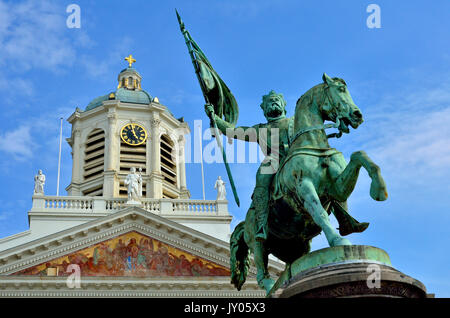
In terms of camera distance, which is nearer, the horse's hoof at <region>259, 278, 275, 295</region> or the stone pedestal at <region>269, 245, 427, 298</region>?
the stone pedestal at <region>269, 245, 427, 298</region>

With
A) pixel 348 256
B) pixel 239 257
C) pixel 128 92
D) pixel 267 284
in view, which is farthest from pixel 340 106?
pixel 128 92

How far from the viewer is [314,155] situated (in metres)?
6.61

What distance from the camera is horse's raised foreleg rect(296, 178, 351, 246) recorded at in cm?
596

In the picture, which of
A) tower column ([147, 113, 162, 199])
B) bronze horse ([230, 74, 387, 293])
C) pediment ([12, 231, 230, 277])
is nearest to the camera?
bronze horse ([230, 74, 387, 293])

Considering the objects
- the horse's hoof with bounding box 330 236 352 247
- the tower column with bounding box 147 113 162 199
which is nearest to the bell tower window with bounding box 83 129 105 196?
the tower column with bounding box 147 113 162 199

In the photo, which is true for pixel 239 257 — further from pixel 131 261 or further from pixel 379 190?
pixel 131 261

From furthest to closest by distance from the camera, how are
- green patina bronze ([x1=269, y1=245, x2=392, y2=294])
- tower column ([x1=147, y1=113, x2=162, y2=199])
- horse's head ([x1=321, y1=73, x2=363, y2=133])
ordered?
tower column ([x1=147, y1=113, x2=162, y2=199]) → horse's head ([x1=321, y1=73, x2=363, y2=133]) → green patina bronze ([x1=269, y1=245, x2=392, y2=294])

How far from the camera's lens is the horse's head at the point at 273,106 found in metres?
7.79

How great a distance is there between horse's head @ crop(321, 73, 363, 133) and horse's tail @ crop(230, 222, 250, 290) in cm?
173

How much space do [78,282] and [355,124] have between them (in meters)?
22.9

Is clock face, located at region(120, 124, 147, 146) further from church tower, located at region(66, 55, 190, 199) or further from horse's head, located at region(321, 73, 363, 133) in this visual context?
horse's head, located at region(321, 73, 363, 133)

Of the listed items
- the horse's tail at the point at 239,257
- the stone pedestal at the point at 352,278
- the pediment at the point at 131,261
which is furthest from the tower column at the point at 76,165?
the stone pedestal at the point at 352,278
